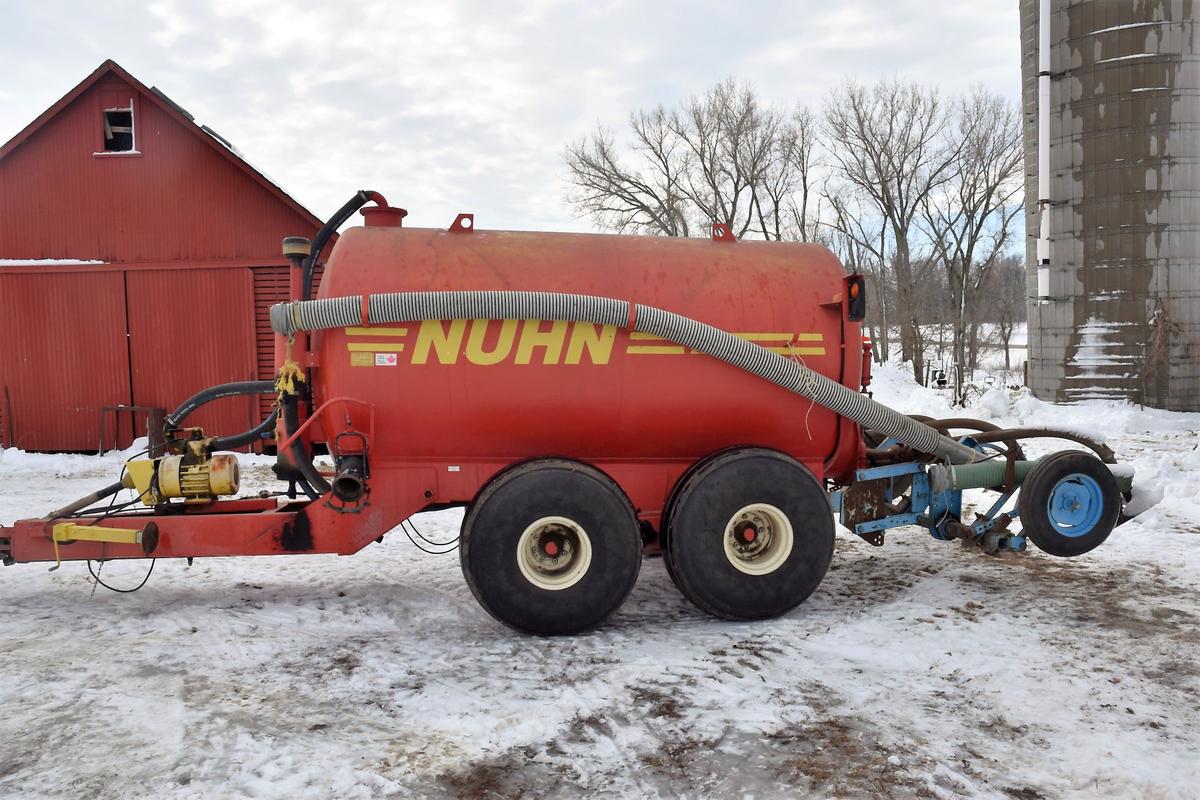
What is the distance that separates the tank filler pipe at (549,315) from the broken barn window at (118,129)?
420 inches

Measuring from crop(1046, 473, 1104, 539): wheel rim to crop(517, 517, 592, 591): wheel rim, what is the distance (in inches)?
125

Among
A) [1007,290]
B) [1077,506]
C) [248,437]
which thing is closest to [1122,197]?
[1077,506]

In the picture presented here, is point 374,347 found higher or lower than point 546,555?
higher

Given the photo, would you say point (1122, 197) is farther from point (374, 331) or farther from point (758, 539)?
point (374, 331)

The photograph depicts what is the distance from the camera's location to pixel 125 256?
12359mm

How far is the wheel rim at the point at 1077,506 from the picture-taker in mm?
5141

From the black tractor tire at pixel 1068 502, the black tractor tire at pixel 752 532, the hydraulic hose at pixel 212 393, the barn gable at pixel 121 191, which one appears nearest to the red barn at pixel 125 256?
the barn gable at pixel 121 191

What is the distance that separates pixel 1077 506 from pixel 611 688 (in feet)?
11.5

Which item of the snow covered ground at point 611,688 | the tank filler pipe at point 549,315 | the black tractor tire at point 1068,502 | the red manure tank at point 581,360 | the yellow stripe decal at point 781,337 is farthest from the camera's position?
the black tractor tire at point 1068,502

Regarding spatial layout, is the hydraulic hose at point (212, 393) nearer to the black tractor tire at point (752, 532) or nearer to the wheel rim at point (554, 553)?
the wheel rim at point (554, 553)

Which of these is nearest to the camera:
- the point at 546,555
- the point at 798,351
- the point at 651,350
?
the point at 546,555

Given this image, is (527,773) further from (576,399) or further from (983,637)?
(983,637)

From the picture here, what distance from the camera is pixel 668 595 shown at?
17.4 ft

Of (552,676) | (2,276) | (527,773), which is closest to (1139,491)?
(552,676)
